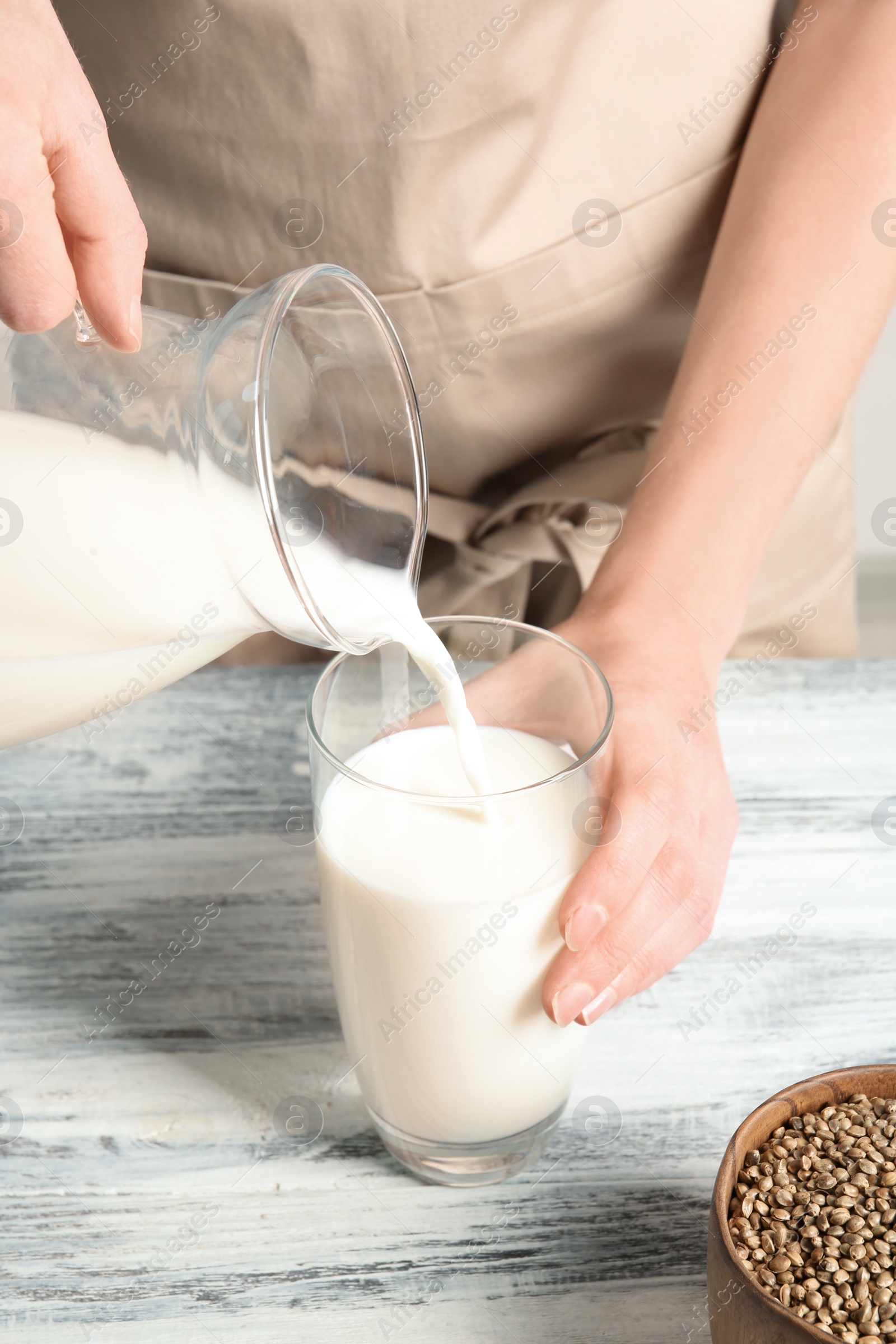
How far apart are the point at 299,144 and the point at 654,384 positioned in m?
0.40

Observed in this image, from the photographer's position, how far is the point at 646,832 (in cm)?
71

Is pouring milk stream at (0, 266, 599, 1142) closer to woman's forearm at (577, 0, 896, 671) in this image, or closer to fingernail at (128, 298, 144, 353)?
fingernail at (128, 298, 144, 353)

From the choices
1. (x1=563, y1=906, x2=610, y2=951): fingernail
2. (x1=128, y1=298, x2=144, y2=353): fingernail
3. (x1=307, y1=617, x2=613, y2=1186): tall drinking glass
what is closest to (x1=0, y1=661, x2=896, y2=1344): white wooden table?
(x1=307, y1=617, x2=613, y2=1186): tall drinking glass

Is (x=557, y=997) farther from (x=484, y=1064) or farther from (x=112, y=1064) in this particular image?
(x=112, y=1064)

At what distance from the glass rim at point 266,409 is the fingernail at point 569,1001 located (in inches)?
8.4

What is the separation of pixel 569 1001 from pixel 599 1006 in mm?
32

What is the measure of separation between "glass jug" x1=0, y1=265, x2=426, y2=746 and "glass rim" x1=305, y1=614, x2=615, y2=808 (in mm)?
67

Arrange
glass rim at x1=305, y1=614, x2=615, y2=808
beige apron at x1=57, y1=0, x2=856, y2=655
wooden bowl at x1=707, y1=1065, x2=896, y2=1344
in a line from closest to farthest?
wooden bowl at x1=707, y1=1065, x2=896, y2=1344, glass rim at x1=305, y1=614, x2=615, y2=808, beige apron at x1=57, y1=0, x2=856, y2=655

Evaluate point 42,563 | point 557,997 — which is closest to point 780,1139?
point 557,997

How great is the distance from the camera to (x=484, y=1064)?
0.70 m

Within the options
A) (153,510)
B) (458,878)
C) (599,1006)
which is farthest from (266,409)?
(599,1006)

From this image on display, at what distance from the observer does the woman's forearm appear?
0.95 meters

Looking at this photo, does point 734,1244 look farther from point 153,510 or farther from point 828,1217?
point 153,510

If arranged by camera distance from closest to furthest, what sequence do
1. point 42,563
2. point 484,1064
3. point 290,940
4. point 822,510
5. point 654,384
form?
point 42,563 < point 484,1064 < point 290,940 < point 654,384 < point 822,510
